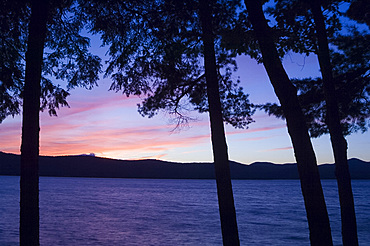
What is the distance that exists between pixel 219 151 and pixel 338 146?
3.39 metres

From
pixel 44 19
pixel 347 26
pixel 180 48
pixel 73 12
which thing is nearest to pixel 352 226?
pixel 180 48

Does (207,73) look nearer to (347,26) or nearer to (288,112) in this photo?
(288,112)

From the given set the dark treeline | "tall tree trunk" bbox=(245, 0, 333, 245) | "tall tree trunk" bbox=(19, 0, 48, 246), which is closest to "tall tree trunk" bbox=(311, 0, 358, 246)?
the dark treeline

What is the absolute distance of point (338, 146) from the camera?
8969 millimetres

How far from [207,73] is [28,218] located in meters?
5.83

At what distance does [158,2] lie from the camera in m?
9.95

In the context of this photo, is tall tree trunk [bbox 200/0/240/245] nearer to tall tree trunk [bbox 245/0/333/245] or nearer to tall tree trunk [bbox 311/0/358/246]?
tall tree trunk [bbox 311/0/358/246]

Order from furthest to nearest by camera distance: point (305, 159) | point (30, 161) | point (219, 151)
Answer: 1. point (219, 151)
2. point (30, 161)
3. point (305, 159)

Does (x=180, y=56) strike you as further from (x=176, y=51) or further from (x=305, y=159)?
(x=305, y=159)

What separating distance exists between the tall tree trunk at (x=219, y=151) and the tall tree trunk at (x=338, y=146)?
120 inches

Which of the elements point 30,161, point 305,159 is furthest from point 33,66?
point 305,159

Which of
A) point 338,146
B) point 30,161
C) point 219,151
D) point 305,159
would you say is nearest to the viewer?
point 305,159

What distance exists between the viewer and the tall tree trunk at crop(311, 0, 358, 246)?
8.78 m

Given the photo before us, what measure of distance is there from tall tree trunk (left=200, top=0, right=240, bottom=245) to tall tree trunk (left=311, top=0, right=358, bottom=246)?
3050 millimetres
